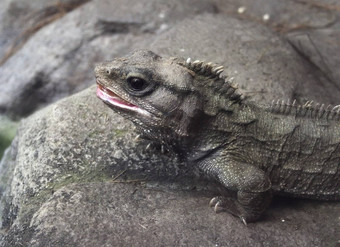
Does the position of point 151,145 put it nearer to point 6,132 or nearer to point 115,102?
point 115,102

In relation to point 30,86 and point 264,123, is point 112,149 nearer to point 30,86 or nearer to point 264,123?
point 264,123

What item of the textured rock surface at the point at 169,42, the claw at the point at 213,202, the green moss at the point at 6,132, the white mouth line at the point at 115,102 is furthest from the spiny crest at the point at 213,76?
the green moss at the point at 6,132

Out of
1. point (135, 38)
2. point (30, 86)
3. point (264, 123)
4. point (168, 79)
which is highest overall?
point (168, 79)

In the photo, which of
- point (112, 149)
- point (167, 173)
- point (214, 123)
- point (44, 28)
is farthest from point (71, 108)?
point (44, 28)

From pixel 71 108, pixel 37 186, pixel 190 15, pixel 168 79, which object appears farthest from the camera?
pixel 190 15

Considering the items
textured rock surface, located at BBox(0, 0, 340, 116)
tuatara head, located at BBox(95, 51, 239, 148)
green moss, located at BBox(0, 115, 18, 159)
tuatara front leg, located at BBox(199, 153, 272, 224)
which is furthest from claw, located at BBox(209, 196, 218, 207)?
green moss, located at BBox(0, 115, 18, 159)

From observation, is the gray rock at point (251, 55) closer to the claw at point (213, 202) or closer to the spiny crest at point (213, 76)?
the spiny crest at point (213, 76)

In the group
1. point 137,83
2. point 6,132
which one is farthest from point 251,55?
point 6,132
